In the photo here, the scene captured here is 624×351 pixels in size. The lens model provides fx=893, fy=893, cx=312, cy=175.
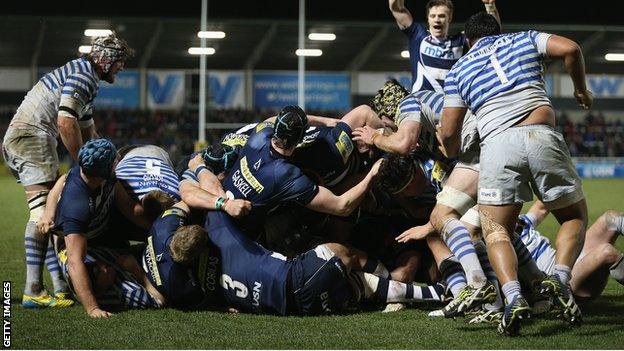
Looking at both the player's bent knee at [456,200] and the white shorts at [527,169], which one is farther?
the player's bent knee at [456,200]

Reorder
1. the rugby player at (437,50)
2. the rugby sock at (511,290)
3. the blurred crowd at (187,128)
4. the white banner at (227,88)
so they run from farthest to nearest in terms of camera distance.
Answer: the white banner at (227,88)
the blurred crowd at (187,128)
the rugby player at (437,50)
the rugby sock at (511,290)

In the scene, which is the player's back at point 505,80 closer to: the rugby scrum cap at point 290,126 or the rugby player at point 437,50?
the rugby scrum cap at point 290,126

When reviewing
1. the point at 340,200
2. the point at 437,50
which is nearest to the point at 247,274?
the point at 340,200

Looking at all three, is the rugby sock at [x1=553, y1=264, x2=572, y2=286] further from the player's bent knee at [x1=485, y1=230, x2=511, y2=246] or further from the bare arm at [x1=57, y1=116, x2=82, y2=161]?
the bare arm at [x1=57, y1=116, x2=82, y2=161]

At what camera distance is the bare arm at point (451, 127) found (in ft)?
21.0

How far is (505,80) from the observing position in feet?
19.9

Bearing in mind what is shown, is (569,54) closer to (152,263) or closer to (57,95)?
(152,263)

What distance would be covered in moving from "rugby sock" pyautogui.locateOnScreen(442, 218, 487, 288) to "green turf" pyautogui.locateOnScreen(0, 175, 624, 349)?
1.09ft

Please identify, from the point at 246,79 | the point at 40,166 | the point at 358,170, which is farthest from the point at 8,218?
the point at 246,79

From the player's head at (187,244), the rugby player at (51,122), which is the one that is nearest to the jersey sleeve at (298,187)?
the player's head at (187,244)

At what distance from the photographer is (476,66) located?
6.13 meters

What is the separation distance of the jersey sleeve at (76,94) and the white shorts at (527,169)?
3548mm

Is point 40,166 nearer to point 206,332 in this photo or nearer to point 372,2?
point 206,332

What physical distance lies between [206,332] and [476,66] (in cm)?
257
